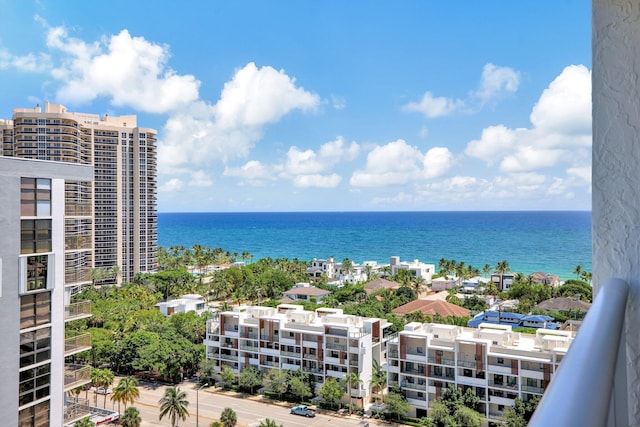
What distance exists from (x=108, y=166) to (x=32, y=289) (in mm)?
21904

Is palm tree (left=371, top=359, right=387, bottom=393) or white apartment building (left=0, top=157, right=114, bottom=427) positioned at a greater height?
white apartment building (left=0, top=157, right=114, bottom=427)

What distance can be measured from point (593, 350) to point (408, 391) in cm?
1080

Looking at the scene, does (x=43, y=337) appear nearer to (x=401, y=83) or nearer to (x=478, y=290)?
(x=478, y=290)

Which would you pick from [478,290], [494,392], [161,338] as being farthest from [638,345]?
[478,290]

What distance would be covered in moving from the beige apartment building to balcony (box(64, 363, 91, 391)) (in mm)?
17545

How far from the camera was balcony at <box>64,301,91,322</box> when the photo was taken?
4.07 meters

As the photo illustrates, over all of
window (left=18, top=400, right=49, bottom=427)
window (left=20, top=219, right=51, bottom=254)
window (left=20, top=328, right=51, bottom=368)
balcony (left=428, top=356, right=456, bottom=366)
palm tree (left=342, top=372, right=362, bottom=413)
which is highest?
window (left=20, top=219, right=51, bottom=254)

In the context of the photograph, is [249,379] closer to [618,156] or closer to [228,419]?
[228,419]

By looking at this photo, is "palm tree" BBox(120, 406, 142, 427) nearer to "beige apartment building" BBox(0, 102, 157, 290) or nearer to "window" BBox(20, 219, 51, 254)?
"window" BBox(20, 219, 51, 254)

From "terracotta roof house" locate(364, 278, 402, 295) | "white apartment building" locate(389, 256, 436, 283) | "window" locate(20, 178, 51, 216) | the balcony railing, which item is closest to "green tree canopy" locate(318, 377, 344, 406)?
"window" locate(20, 178, 51, 216)

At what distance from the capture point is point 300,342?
38.0 ft

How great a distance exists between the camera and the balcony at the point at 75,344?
3992mm

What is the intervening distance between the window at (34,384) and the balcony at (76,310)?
2.13ft

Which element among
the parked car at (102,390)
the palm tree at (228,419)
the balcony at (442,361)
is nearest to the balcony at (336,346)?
the balcony at (442,361)
